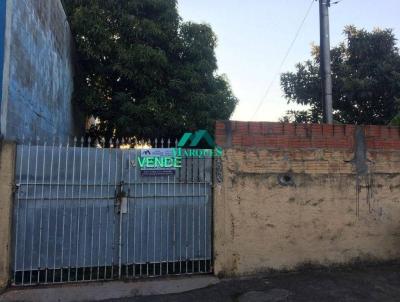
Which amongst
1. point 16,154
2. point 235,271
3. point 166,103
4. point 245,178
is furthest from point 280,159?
point 166,103

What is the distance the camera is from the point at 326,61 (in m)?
7.58

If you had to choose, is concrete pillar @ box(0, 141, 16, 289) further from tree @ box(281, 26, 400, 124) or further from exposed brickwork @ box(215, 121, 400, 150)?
tree @ box(281, 26, 400, 124)

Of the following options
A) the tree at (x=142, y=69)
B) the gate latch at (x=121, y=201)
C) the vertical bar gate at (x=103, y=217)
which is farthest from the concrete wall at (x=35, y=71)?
the gate latch at (x=121, y=201)

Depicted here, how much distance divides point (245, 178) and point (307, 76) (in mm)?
12053

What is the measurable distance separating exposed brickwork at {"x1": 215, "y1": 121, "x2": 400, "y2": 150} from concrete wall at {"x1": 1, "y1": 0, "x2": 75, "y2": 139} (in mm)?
2867

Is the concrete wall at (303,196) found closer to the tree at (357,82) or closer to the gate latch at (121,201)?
the gate latch at (121,201)

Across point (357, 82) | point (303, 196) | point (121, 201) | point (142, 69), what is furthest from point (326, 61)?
point (357, 82)

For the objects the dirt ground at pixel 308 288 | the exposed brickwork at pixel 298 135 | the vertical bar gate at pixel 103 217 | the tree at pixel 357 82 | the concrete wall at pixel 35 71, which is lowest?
the dirt ground at pixel 308 288

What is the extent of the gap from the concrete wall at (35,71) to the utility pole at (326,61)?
534cm

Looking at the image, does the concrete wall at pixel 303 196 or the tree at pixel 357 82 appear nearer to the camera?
the concrete wall at pixel 303 196

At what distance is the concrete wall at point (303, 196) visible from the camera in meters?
5.51

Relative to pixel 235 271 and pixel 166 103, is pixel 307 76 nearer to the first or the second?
pixel 166 103

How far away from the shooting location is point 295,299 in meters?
4.61

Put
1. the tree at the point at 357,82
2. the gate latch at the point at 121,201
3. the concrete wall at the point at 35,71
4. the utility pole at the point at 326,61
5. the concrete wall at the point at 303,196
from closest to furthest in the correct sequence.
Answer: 1. the concrete wall at the point at 35,71
2. the gate latch at the point at 121,201
3. the concrete wall at the point at 303,196
4. the utility pole at the point at 326,61
5. the tree at the point at 357,82
